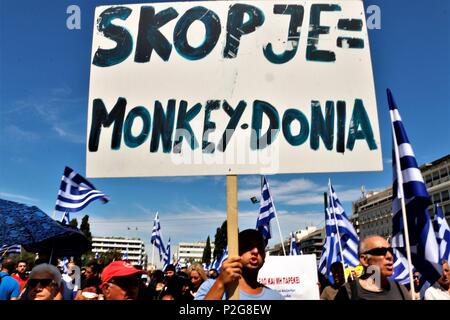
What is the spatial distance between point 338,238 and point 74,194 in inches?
275

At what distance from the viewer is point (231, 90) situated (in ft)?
8.30

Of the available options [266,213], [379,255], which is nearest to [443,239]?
[379,255]

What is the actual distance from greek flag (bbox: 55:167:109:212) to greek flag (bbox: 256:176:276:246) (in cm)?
448

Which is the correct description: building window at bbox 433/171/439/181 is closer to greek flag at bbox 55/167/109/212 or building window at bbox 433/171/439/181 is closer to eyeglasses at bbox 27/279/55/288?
greek flag at bbox 55/167/109/212

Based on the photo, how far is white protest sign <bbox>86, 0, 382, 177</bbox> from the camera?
8.00 feet

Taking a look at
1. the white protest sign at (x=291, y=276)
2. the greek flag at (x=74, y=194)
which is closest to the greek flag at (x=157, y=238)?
the greek flag at (x=74, y=194)

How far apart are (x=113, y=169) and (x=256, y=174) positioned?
36.9 inches

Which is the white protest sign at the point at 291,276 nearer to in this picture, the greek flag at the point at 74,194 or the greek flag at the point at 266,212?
the greek flag at the point at 266,212

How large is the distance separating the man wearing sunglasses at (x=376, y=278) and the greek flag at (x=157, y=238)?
54.5 ft

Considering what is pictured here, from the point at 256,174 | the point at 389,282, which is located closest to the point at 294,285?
the point at 389,282

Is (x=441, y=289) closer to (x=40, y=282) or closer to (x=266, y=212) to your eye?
(x=40, y=282)

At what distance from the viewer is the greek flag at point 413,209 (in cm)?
373

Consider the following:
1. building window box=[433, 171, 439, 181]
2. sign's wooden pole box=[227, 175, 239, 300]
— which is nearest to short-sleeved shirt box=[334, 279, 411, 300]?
sign's wooden pole box=[227, 175, 239, 300]

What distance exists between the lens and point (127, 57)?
261 cm
